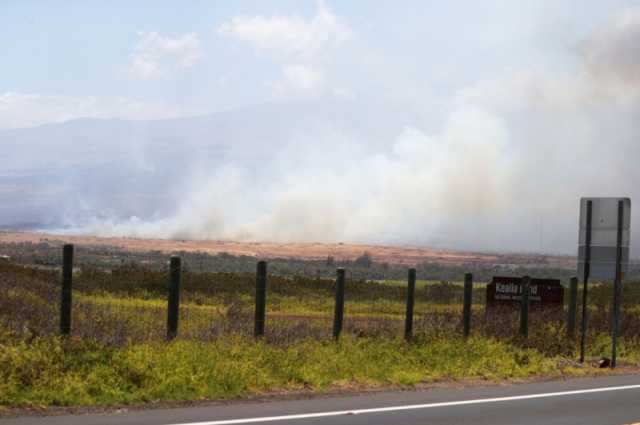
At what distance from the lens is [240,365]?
1719 centimetres

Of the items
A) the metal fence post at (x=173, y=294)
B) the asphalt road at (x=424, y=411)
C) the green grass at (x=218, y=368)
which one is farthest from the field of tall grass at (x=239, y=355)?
the asphalt road at (x=424, y=411)

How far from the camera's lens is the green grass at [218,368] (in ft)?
49.1

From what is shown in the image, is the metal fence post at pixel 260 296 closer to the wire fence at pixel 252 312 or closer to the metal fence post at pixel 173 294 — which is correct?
the wire fence at pixel 252 312

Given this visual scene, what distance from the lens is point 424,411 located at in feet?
50.7

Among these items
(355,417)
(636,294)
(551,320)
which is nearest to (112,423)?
(355,417)

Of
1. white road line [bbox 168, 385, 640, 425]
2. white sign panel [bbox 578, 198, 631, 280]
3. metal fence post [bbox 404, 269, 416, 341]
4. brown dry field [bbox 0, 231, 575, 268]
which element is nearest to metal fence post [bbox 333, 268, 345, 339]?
metal fence post [bbox 404, 269, 416, 341]

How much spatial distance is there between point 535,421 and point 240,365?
4554 mm

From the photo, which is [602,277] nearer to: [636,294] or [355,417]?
[355,417]

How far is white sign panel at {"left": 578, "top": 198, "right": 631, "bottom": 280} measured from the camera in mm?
23266

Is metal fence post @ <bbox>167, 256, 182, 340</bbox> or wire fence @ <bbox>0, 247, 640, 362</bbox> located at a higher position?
metal fence post @ <bbox>167, 256, 182, 340</bbox>

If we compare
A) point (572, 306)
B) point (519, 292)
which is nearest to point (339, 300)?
point (572, 306)

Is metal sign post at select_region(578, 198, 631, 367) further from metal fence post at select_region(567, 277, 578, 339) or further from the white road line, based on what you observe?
the white road line

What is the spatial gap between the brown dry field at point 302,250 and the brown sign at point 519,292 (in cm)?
7775

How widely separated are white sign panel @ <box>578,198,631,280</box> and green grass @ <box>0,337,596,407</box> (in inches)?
103
